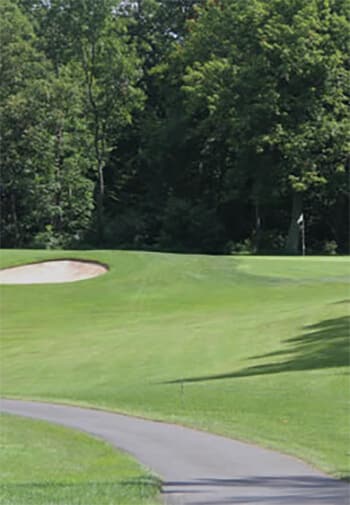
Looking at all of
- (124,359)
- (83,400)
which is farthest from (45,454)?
(124,359)

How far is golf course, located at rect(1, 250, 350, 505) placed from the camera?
511 inches

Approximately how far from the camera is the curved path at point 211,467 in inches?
376

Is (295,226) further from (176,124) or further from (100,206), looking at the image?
(100,206)

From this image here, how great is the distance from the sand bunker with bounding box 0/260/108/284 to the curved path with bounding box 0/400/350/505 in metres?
23.1

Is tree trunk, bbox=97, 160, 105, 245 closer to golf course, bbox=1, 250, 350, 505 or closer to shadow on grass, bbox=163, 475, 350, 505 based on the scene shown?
golf course, bbox=1, 250, 350, 505

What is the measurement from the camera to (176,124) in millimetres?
67750

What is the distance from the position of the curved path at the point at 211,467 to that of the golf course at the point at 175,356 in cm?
37

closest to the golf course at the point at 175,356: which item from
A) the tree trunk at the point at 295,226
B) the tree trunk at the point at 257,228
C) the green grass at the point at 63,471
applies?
the green grass at the point at 63,471

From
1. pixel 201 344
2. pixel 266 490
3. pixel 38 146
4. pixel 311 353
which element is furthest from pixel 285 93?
pixel 266 490

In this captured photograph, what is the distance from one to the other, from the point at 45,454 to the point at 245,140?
49.6 m

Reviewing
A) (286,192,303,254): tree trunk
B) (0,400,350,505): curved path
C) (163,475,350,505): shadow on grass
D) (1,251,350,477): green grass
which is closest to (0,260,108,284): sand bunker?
(1,251,350,477): green grass

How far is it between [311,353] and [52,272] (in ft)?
69.0

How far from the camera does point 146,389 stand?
20062 mm

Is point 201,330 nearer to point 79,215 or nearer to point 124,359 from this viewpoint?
point 124,359
